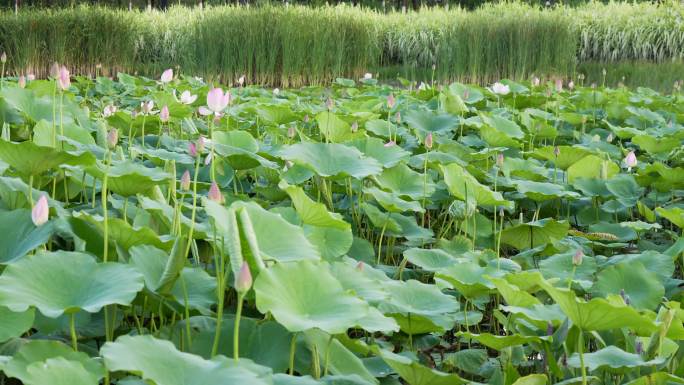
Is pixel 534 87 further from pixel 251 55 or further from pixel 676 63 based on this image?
pixel 676 63

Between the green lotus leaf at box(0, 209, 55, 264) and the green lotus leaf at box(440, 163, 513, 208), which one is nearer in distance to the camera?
the green lotus leaf at box(0, 209, 55, 264)

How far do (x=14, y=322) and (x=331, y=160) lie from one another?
0.96m

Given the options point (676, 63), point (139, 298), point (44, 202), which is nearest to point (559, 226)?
point (139, 298)

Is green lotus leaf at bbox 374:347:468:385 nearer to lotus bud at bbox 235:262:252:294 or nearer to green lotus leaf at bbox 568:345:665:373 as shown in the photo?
green lotus leaf at bbox 568:345:665:373

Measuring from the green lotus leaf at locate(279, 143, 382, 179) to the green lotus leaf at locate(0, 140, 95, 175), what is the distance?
1.65 ft

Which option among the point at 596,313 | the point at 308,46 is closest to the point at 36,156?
the point at 596,313

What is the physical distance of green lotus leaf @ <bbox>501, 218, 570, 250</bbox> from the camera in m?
1.96

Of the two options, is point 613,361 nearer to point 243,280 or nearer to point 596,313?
point 596,313

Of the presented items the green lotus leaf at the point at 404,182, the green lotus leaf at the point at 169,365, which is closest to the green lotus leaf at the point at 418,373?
the green lotus leaf at the point at 169,365

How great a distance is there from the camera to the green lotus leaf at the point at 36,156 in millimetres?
1377

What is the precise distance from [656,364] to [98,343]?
92cm

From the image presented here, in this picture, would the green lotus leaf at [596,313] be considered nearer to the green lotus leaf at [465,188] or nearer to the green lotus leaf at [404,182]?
the green lotus leaf at [465,188]

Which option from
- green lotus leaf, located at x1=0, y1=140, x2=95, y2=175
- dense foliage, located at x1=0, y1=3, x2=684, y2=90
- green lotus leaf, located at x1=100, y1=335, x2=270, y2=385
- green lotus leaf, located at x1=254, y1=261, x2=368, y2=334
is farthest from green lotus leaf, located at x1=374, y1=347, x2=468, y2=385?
dense foliage, located at x1=0, y1=3, x2=684, y2=90

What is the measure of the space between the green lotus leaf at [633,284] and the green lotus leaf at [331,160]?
558mm
